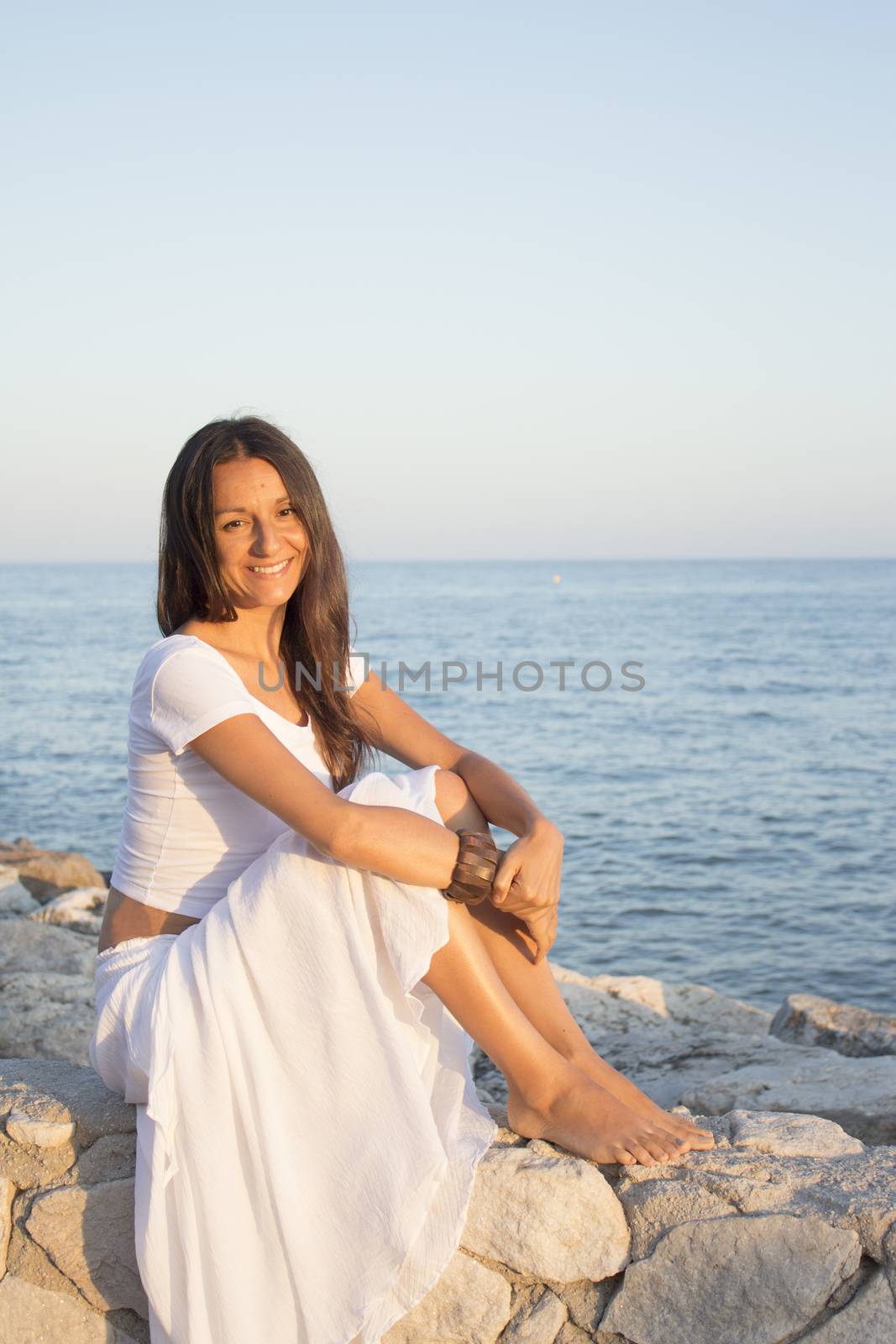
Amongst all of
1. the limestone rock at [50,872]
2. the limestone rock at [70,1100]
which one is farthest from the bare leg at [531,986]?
the limestone rock at [50,872]

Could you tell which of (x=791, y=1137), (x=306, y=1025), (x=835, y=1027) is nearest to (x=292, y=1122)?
(x=306, y=1025)

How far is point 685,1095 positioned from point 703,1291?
2.21 meters

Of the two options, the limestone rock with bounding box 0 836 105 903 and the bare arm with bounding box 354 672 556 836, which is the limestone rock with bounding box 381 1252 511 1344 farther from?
the limestone rock with bounding box 0 836 105 903

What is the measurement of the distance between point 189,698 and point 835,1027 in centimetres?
405

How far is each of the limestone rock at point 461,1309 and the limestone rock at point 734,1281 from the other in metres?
0.21

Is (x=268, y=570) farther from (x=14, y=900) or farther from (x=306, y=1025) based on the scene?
(x=14, y=900)

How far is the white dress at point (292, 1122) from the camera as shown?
2150mm

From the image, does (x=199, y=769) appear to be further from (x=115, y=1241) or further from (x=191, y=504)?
(x=115, y=1241)

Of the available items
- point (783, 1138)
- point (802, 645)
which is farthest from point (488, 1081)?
point (802, 645)

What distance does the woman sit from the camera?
216 centimetres

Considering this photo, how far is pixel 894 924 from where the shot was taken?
8.91 meters

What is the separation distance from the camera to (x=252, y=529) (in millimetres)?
2826

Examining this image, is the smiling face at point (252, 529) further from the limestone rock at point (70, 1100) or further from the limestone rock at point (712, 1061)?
the limestone rock at point (712, 1061)

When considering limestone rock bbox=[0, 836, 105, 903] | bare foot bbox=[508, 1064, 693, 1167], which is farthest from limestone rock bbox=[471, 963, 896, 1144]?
limestone rock bbox=[0, 836, 105, 903]
